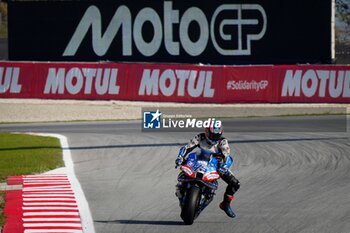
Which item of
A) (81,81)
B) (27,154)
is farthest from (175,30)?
(27,154)

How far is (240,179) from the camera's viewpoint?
Answer: 17781 millimetres

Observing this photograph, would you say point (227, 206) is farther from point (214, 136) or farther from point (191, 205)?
point (214, 136)

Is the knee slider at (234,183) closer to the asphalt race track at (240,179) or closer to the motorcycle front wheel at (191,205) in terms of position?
the asphalt race track at (240,179)

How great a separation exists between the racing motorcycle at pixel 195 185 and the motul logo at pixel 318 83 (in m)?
22.8

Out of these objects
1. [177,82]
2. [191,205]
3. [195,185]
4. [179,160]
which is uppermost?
[179,160]

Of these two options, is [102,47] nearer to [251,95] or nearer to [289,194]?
[251,95]

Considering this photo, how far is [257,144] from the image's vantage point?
77.0 ft

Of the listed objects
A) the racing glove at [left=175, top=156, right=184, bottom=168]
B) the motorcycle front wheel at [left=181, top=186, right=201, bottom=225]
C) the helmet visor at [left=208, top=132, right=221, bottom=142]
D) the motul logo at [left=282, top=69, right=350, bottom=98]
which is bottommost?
the motul logo at [left=282, top=69, right=350, bottom=98]

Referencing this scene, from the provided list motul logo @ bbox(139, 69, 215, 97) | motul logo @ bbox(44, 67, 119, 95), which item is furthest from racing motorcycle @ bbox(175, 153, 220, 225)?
motul logo @ bbox(44, 67, 119, 95)

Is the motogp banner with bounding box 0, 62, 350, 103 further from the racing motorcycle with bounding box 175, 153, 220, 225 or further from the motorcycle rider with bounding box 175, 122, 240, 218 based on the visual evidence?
the racing motorcycle with bounding box 175, 153, 220, 225

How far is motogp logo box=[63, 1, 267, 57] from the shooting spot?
40.1 metres

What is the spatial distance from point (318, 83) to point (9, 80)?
13.3 m

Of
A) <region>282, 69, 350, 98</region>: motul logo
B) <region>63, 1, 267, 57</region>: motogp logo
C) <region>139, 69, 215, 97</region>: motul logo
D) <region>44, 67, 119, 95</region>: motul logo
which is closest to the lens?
<region>282, 69, 350, 98</region>: motul logo

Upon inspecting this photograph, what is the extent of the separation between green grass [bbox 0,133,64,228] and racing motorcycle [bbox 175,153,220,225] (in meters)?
4.03
